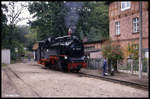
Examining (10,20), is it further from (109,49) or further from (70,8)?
(70,8)

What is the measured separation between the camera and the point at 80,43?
18.5 meters

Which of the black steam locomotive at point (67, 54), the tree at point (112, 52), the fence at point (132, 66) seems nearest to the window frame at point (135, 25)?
the fence at point (132, 66)

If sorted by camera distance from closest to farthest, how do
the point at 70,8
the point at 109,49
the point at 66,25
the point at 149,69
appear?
the point at 149,69, the point at 109,49, the point at 70,8, the point at 66,25

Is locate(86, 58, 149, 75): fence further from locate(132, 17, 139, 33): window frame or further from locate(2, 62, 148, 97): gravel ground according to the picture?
locate(132, 17, 139, 33): window frame

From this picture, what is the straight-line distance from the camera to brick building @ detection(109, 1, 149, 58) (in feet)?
68.0

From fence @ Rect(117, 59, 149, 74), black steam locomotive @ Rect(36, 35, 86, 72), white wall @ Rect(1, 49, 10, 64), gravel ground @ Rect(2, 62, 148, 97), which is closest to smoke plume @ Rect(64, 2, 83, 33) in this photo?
black steam locomotive @ Rect(36, 35, 86, 72)

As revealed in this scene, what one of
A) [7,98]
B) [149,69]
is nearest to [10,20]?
[7,98]

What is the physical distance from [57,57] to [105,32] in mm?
20292

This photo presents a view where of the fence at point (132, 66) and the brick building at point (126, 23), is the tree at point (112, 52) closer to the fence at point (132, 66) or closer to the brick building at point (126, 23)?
the fence at point (132, 66)

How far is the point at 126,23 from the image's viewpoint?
2256 cm

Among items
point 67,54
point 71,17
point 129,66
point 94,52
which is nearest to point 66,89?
point 67,54

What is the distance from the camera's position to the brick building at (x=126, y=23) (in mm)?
20719

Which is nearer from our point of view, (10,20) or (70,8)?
(10,20)

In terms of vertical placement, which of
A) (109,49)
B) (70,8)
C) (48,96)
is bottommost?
(48,96)
